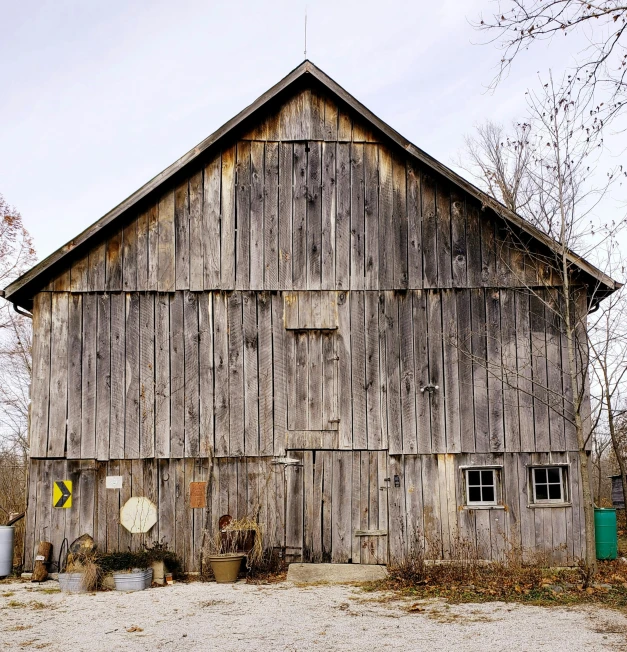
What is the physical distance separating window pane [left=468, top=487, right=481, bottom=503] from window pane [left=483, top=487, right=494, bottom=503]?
0.33 feet

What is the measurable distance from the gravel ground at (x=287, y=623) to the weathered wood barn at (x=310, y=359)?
1.80 meters

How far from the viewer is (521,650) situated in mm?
7242

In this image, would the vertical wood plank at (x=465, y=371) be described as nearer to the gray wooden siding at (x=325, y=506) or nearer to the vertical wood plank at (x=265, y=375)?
the gray wooden siding at (x=325, y=506)

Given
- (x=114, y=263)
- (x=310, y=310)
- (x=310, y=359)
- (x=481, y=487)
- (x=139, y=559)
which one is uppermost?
(x=114, y=263)

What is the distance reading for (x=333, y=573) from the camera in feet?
37.9

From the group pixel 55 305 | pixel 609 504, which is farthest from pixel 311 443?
pixel 609 504

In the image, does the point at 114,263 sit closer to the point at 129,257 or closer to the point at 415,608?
the point at 129,257

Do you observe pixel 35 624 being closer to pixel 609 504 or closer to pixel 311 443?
pixel 311 443

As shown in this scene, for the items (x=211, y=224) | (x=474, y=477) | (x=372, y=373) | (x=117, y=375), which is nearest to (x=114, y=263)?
(x=211, y=224)

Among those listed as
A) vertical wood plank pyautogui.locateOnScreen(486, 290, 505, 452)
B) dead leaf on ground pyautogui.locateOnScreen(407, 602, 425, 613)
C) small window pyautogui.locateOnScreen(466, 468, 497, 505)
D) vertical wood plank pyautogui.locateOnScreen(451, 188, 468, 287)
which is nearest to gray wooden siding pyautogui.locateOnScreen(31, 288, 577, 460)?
vertical wood plank pyautogui.locateOnScreen(486, 290, 505, 452)

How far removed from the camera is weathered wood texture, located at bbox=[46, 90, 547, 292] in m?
12.5

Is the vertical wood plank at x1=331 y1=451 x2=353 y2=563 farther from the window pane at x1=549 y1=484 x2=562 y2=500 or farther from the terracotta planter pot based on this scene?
the window pane at x1=549 y1=484 x2=562 y2=500

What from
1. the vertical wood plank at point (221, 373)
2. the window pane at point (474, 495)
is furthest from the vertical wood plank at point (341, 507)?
the window pane at point (474, 495)

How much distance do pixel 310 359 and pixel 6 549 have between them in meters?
5.82
